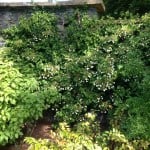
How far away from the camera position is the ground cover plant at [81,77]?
6.17 m

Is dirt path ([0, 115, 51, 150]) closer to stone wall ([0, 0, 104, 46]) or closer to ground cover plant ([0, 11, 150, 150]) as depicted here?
ground cover plant ([0, 11, 150, 150])

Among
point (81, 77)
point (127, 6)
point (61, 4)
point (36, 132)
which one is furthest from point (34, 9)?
point (127, 6)

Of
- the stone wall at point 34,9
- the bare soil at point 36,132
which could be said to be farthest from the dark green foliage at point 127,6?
the bare soil at point 36,132

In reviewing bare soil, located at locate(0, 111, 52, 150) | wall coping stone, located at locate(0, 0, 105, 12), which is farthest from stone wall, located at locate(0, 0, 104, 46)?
bare soil, located at locate(0, 111, 52, 150)

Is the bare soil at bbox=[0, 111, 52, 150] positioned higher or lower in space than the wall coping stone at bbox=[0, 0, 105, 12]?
lower

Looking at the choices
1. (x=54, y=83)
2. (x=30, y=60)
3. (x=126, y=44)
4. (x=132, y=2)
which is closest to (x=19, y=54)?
(x=30, y=60)

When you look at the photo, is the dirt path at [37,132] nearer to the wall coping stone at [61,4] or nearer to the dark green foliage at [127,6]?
the wall coping stone at [61,4]

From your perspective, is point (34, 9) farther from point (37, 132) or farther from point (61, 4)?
point (37, 132)

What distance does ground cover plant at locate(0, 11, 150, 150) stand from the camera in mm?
6172

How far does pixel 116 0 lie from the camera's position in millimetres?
11156

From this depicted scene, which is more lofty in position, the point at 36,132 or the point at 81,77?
the point at 81,77

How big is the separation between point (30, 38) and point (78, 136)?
2.71m

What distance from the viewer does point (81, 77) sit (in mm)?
6930

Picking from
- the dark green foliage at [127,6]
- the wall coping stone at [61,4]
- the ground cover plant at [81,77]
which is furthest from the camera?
the dark green foliage at [127,6]
